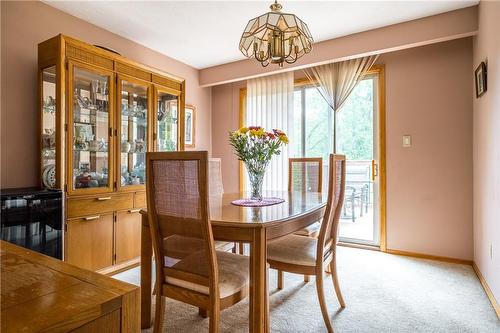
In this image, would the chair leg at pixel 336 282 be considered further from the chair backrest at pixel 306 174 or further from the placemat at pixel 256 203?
the chair backrest at pixel 306 174

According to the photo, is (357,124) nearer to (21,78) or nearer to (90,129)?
(90,129)

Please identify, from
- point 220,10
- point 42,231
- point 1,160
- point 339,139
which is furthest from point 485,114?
point 1,160

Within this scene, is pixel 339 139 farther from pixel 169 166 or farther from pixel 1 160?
pixel 1 160

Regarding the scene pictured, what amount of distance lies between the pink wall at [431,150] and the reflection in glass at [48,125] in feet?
11.0

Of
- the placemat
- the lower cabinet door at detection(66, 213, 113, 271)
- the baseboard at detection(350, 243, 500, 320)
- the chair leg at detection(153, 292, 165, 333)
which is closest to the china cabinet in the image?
the lower cabinet door at detection(66, 213, 113, 271)

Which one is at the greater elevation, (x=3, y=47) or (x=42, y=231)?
(x=3, y=47)

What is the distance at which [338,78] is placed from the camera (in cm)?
358

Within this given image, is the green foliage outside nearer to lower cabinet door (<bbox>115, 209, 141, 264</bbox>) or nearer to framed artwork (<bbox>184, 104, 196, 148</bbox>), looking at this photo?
framed artwork (<bbox>184, 104, 196, 148</bbox>)

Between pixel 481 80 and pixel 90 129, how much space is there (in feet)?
11.2

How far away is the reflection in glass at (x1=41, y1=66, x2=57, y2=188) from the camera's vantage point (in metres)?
2.46

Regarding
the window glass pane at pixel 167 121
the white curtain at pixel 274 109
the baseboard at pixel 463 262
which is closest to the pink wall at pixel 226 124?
the white curtain at pixel 274 109

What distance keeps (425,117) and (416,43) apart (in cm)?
77

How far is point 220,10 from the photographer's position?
2.70 m

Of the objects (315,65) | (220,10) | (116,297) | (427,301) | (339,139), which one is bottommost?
(427,301)
